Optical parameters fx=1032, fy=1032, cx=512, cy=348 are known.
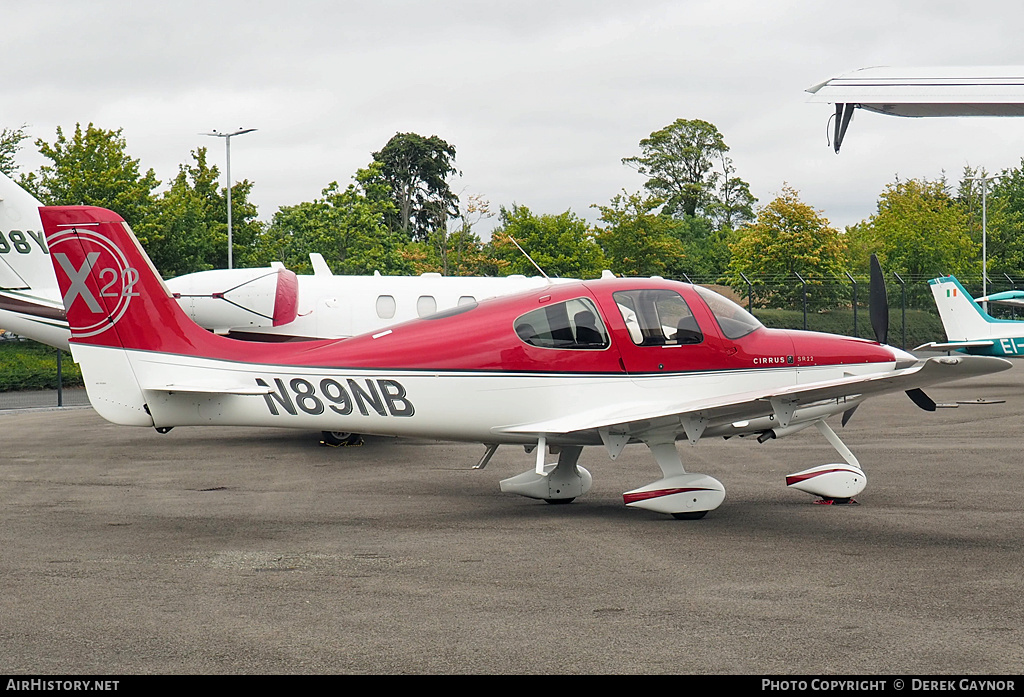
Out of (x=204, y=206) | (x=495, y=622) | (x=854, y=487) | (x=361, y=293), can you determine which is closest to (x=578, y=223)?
(x=204, y=206)

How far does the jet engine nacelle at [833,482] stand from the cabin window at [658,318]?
188cm

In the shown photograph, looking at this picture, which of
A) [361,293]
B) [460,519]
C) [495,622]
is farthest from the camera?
[361,293]

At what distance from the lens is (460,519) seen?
1002cm

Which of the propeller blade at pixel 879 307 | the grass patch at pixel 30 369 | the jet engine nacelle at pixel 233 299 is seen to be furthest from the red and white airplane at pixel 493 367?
the grass patch at pixel 30 369

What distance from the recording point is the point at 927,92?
671 centimetres

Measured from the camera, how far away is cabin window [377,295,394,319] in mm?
17953

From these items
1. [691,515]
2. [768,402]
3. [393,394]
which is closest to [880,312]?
[768,402]

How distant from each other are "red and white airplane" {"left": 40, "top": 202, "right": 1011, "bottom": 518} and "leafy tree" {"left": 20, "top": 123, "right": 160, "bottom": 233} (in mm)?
36968

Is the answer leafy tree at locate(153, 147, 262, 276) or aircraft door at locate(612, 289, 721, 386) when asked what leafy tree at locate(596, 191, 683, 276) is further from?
aircraft door at locate(612, 289, 721, 386)

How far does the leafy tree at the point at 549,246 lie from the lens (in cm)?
5575

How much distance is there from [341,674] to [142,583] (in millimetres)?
2755

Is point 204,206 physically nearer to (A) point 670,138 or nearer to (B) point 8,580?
(B) point 8,580

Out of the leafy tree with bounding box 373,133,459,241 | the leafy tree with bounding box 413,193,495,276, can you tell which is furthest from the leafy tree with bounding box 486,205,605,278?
the leafy tree with bounding box 373,133,459,241

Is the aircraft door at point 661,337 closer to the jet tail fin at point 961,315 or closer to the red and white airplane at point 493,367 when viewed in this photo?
the red and white airplane at point 493,367
